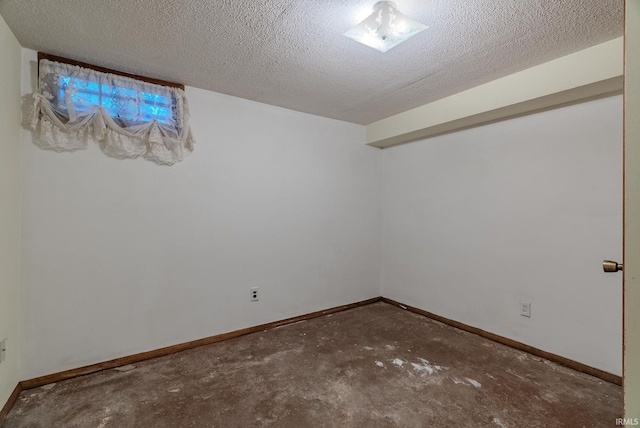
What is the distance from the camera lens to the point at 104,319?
218cm

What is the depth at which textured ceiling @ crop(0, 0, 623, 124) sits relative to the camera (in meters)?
1.51

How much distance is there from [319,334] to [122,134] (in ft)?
7.68

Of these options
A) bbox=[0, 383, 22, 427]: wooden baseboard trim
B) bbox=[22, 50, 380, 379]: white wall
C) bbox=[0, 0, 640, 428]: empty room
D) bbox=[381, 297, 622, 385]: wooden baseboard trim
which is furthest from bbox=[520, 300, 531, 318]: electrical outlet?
bbox=[0, 383, 22, 427]: wooden baseboard trim

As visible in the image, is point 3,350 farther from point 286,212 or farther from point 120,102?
point 286,212

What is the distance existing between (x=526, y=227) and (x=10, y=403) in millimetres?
3767

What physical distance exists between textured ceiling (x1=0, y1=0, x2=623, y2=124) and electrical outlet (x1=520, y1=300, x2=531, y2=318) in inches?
73.7

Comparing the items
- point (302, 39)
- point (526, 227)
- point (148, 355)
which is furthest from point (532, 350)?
point (148, 355)

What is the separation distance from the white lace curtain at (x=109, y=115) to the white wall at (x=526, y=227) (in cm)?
251

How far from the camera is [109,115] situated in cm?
211

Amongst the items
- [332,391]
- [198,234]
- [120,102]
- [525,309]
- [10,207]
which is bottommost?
[332,391]

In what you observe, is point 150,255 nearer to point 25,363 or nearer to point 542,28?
point 25,363

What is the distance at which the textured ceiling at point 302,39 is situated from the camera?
1509mm

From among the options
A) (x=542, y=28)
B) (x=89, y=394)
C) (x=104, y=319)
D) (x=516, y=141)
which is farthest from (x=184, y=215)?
(x=516, y=141)

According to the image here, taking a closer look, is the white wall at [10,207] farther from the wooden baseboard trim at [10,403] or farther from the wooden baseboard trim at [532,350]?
the wooden baseboard trim at [532,350]
